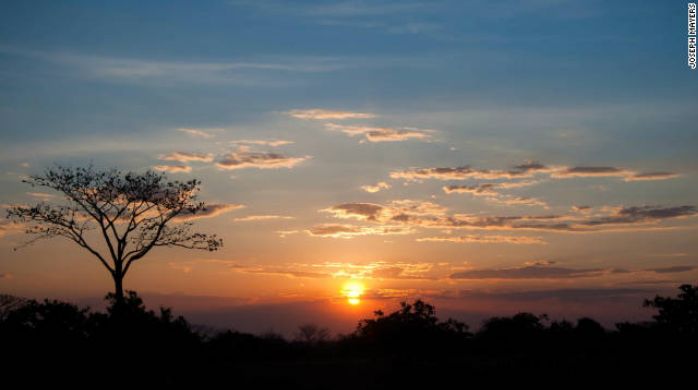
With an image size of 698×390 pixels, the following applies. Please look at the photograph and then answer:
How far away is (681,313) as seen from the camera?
28.7m

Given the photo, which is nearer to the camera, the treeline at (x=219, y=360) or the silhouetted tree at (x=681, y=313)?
the treeline at (x=219, y=360)

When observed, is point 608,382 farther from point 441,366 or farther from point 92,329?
point 92,329

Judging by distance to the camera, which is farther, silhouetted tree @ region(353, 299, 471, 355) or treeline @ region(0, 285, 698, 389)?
silhouetted tree @ region(353, 299, 471, 355)

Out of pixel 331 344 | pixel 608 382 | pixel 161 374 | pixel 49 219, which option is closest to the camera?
pixel 161 374

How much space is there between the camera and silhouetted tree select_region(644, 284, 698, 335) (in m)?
28.5

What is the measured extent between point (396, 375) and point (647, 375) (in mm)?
Answer: 7921

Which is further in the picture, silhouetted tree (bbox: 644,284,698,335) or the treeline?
silhouetted tree (bbox: 644,284,698,335)

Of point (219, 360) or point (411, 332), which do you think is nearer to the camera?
point (219, 360)

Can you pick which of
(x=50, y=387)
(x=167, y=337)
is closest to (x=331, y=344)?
(x=167, y=337)

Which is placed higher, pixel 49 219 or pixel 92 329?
pixel 49 219

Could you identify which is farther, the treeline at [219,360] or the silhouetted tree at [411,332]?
the silhouetted tree at [411,332]

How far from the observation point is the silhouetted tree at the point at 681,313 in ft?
93.5

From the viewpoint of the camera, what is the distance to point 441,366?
24328 millimetres

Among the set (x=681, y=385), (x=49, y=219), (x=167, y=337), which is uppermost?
(x=49, y=219)
